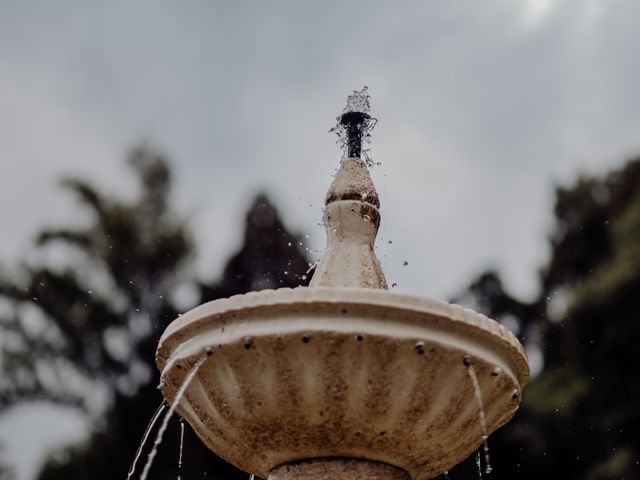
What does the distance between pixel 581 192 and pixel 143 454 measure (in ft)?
31.8

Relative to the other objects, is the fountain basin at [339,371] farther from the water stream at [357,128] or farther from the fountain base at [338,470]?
the water stream at [357,128]

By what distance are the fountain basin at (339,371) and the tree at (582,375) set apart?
384 inches

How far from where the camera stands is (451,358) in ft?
12.3

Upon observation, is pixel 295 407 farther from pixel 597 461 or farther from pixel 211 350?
pixel 597 461

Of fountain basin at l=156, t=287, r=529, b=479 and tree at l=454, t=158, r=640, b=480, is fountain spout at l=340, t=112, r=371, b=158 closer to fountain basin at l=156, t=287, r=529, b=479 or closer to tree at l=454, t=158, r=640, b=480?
fountain basin at l=156, t=287, r=529, b=479

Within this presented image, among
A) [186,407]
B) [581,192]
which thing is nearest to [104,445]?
[581,192]

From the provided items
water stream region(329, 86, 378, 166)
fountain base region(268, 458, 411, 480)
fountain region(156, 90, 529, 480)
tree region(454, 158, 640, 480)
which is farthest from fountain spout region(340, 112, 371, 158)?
tree region(454, 158, 640, 480)

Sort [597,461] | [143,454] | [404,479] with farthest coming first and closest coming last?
[143,454] < [597,461] < [404,479]

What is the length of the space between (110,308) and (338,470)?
12.9m

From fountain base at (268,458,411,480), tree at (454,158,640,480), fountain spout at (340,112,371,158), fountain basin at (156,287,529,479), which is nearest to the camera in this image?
fountain basin at (156,287,529,479)

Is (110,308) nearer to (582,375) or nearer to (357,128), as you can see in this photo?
(582,375)

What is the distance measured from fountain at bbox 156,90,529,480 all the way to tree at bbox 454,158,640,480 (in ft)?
31.7

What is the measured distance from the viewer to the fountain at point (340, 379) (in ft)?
11.9

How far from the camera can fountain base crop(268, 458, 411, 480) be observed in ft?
13.2
